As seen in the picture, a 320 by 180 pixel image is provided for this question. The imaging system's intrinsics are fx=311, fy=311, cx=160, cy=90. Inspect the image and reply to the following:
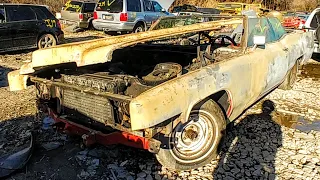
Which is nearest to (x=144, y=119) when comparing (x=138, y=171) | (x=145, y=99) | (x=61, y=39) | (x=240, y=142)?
(x=145, y=99)

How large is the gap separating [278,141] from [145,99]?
7.86ft

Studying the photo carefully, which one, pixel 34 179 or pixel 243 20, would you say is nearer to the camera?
pixel 34 179

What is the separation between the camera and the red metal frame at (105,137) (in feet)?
10.3

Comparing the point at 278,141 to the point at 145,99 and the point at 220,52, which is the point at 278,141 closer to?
the point at 220,52

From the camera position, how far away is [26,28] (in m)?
10.5

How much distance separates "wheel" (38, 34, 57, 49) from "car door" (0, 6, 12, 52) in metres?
1.08

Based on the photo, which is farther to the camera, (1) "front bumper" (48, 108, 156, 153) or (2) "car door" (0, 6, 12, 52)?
(2) "car door" (0, 6, 12, 52)

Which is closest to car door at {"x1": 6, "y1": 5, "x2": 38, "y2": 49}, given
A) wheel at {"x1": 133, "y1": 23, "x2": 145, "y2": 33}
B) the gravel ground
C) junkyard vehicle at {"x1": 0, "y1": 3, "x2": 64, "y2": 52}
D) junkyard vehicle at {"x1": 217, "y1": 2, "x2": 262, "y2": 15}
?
junkyard vehicle at {"x1": 0, "y1": 3, "x2": 64, "y2": 52}

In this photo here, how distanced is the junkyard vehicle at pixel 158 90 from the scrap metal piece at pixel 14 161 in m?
0.52

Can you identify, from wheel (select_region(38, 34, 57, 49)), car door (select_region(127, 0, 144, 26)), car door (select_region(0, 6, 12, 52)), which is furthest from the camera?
car door (select_region(127, 0, 144, 26))

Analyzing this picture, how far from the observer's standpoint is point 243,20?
13.8ft

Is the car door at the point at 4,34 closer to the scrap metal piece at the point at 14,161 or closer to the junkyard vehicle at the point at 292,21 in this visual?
the scrap metal piece at the point at 14,161

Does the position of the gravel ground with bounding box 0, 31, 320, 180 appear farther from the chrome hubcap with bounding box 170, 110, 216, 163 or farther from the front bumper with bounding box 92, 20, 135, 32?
the front bumper with bounding box 92, 20, 135, 32

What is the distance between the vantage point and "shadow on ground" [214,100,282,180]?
3.50 m
